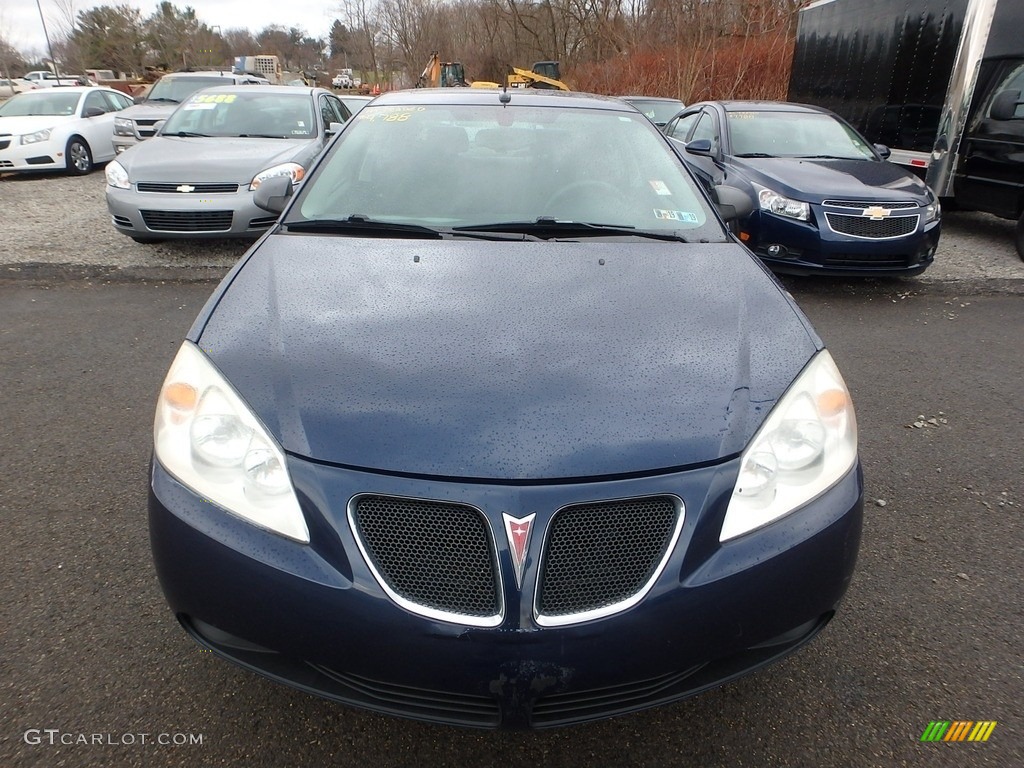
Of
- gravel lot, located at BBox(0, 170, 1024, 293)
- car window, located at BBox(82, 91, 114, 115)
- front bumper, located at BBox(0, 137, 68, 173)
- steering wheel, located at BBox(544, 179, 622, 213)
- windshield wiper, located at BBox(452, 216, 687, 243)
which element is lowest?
gravel lot, located at BBox(0, 170, 1024, 293)

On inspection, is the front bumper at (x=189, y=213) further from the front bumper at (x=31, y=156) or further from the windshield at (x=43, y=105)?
the windshield at (x=43, y=105)

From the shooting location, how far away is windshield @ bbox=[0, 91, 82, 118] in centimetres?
1177

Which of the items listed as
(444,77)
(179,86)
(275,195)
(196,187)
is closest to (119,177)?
(196,187)

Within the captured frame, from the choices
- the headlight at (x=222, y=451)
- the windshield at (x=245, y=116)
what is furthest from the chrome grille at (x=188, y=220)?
the headlight at (x=222, y=451)

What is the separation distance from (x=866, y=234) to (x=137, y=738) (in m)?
5.94

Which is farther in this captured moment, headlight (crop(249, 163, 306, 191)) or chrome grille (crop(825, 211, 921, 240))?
headlight (crop(249, 163, 306, 191))

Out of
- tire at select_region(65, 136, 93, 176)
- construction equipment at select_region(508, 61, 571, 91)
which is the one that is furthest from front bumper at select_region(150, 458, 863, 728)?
construction equipment at select_region(508, 61, 571, 91)

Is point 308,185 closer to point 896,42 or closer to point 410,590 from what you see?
point 410,590

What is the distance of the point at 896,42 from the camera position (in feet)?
27.6

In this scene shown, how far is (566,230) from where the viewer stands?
8.26 ft

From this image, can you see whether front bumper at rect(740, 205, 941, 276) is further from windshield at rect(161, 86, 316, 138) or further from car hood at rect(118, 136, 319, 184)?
windshield at rect(161, 86, 316, 138)

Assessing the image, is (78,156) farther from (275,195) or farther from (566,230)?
(566,230)

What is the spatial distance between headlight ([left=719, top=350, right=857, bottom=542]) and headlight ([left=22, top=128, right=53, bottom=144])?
1269 centimetres

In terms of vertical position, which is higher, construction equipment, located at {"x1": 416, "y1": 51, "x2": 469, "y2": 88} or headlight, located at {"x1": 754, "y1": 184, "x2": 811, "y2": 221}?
construction equipment, located at {"x1": 416, "y1": 51, "x2": 469, "y2": 88}
